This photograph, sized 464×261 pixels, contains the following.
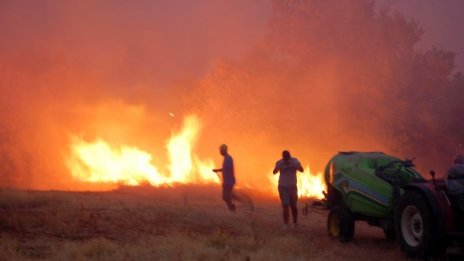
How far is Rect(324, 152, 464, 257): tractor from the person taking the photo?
863cm

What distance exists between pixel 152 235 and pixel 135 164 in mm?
17299

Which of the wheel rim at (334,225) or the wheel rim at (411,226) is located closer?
the wheel rim at (411,226)

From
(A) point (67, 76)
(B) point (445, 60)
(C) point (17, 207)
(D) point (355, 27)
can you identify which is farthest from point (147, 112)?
(C) point (17, 207)

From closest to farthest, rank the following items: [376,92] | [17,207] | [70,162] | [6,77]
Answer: [17,207], [376,92], [70,162], [6,77]

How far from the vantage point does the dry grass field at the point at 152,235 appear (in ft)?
28.8

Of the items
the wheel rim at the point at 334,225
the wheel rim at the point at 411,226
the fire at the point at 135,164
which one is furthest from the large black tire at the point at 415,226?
the fire at the point at 135,164

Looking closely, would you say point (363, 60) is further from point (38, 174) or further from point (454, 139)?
point (38, 174)

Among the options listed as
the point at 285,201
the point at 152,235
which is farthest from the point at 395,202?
the point at 152,235

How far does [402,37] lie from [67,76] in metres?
21.0

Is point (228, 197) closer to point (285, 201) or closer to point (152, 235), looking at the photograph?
point (285, 201)

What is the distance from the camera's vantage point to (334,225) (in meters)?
11.8

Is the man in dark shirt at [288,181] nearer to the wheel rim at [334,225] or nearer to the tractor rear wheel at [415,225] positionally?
the wheel rim at [334,225]

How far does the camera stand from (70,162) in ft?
113

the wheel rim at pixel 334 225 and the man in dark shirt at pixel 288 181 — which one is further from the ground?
the man in dark shirt at pixel 288 181
